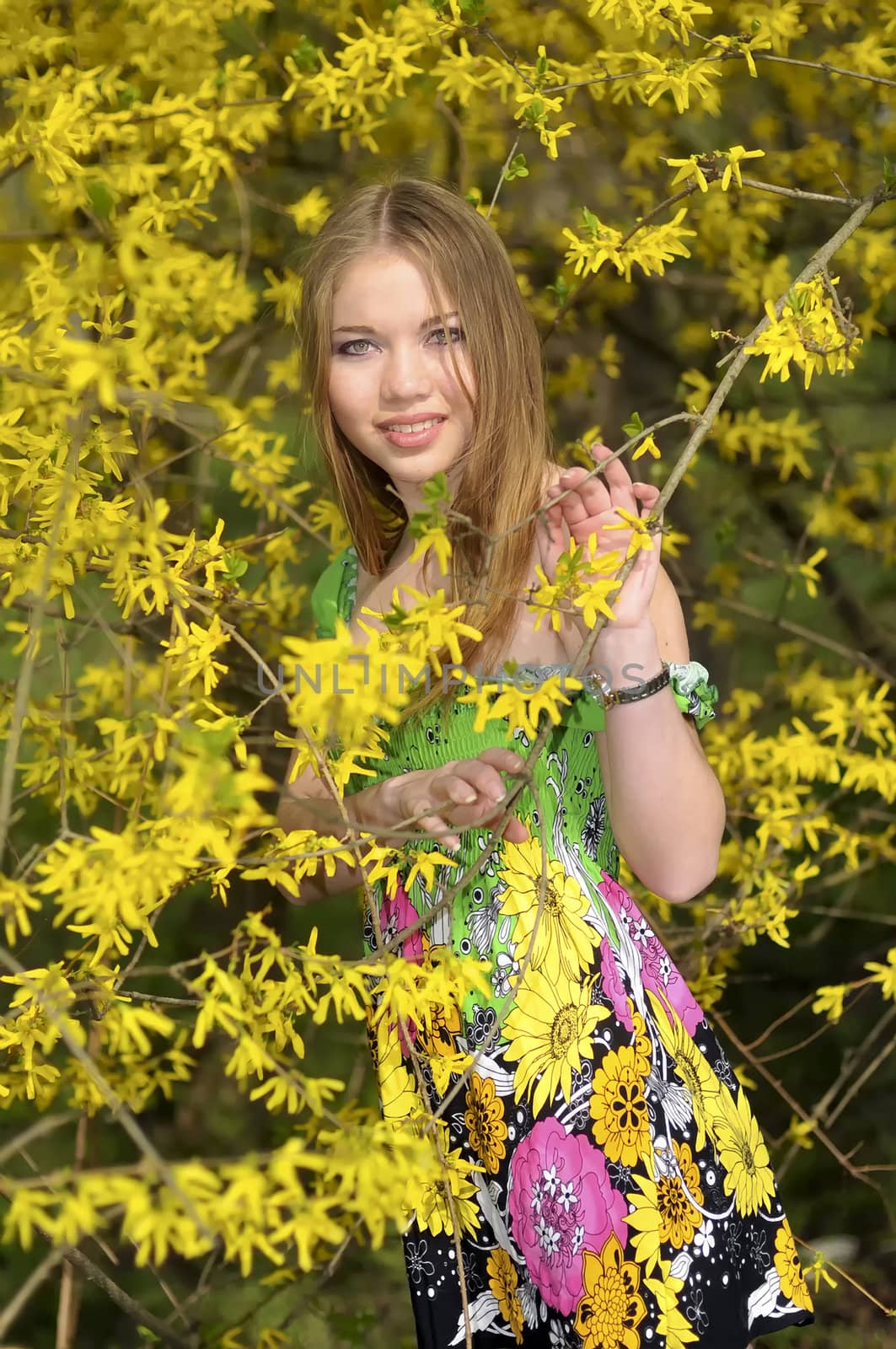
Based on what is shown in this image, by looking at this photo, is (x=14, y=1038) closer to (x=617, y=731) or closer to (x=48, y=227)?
(x=617, y=731)

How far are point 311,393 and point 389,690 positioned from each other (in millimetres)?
635

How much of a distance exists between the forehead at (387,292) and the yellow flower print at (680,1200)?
0.86 metres

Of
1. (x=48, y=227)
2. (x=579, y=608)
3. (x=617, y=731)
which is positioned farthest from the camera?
(x=48, y=227)

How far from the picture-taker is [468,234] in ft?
4.78

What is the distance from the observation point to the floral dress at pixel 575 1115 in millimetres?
1254

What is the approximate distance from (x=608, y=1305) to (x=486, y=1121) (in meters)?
0.19

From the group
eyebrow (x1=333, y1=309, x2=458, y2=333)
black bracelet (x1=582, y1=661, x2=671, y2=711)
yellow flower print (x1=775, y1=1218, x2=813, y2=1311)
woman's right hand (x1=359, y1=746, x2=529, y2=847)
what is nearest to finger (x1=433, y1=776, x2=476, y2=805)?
woman's right hand (x1=359, y1=746, x2=529, y2=847)

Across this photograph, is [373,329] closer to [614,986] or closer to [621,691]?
[621,691]

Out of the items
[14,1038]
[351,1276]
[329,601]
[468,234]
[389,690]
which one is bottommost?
[351,1276]

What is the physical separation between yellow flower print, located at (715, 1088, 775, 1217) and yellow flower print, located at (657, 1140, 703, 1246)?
2.3 inches

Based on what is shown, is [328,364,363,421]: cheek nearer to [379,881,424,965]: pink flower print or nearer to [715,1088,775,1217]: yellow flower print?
[379,881,424,965]: pink flower print

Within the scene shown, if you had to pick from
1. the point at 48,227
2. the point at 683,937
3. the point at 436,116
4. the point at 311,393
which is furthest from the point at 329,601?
the point at 436,116

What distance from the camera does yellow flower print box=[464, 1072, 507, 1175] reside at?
4.25ft

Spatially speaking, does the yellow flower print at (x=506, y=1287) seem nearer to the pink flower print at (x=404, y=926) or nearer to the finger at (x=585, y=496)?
the pink flower print at (x=404, y=926)
